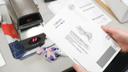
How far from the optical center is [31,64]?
0.88m

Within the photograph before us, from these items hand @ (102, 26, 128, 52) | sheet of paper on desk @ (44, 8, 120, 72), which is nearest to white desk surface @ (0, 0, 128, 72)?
sheet of paper on desk @ (44, 8, 120, 72)

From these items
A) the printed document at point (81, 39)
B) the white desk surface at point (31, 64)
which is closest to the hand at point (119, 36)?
the printed document at point (81, 39)

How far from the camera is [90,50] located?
854 mm

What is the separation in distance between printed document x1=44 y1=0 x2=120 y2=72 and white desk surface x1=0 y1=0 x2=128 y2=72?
8 cm

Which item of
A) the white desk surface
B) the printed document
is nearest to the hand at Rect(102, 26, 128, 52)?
the printed document

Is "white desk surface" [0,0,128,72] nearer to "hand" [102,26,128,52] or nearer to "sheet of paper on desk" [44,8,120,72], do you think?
"sheet of paper on desk" [44,8,120,72]

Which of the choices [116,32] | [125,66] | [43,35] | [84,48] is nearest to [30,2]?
[43,35]

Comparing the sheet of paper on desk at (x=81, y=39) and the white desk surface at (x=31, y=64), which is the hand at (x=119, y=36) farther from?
the white desk surface at (x=31, y=64)

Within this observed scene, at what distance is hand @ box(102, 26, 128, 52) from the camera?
916 millimetres

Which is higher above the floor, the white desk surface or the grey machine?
the grey machine

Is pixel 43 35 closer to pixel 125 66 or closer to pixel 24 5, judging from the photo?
pixel 24 5

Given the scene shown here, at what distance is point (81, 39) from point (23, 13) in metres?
0.24

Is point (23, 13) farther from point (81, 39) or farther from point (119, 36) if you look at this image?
point (119, 36)

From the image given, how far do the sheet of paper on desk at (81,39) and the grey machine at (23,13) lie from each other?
64 mm
